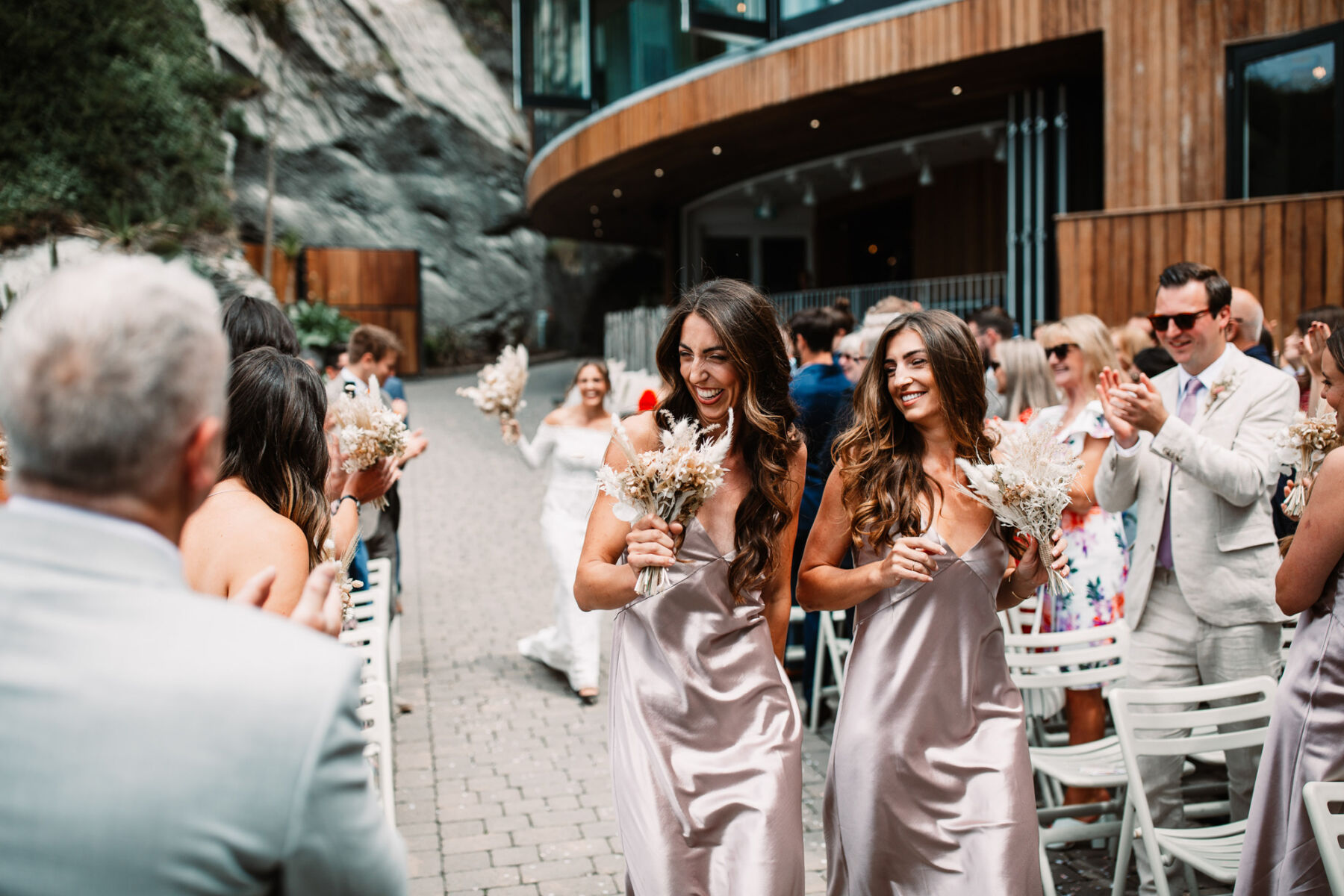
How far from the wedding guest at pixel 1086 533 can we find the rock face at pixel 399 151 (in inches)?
1129

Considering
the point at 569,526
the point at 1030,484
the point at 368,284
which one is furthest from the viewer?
the point at 368,284

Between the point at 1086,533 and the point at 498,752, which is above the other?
the point at 1086,533

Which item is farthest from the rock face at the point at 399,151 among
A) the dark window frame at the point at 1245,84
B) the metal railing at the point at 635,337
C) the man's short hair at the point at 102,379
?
the man's short hair at the point at 102,379

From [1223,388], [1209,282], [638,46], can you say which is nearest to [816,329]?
[1209,282]

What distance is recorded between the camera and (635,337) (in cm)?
2072

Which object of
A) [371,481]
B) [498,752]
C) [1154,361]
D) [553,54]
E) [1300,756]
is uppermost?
[553,54]

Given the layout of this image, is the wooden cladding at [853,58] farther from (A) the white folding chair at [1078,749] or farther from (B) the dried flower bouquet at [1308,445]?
(B) the dried flower bouquet at [1308,445]

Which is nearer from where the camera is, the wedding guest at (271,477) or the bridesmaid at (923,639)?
the wedding guest at (271,477)

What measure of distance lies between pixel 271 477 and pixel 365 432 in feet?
4.08

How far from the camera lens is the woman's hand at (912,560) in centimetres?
284

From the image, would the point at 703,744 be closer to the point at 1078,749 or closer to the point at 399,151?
the point at 1078,749

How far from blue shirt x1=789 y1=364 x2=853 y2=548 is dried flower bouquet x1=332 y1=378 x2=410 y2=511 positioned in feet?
7.55

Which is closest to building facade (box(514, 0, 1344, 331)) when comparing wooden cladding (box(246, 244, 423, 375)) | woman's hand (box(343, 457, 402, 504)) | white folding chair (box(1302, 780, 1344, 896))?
woman's hand (box(343, 457, 402, 504))

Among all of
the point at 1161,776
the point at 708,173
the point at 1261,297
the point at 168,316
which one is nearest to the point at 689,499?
the point at 168,316
